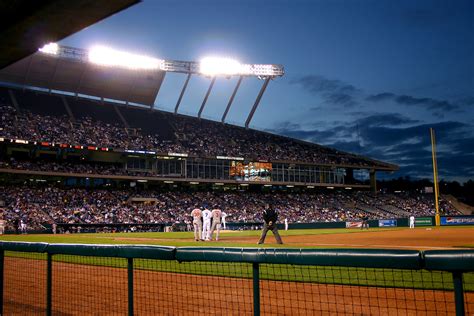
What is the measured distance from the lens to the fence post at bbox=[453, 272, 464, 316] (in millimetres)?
2859

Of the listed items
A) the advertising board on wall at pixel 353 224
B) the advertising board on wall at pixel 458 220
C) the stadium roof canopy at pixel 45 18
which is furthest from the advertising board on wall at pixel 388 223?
the stadium roof canopy at pixel 45 18

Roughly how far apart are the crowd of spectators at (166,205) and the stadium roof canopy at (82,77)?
15.9 m

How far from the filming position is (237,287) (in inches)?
335

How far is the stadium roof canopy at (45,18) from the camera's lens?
467 centimetres

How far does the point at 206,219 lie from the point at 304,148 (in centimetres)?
5686

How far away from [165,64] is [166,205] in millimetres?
19413

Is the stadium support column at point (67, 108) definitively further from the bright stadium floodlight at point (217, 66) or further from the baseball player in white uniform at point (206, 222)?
the baseball player in white uniform at point (206, 222)

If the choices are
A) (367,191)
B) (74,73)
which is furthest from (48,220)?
(367,191)

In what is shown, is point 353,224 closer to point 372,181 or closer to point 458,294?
point 372,181

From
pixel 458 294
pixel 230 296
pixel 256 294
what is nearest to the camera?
pixel 458 294

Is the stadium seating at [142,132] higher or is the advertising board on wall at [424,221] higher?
the stadium seating at [142,132]

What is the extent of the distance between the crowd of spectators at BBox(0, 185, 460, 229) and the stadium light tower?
53.7ft

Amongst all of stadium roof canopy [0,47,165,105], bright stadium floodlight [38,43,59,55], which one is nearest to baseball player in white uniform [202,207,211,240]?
bright stadium floodlight [38,43,59,55]

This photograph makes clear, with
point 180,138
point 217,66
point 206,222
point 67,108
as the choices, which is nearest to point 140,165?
point 180,138
